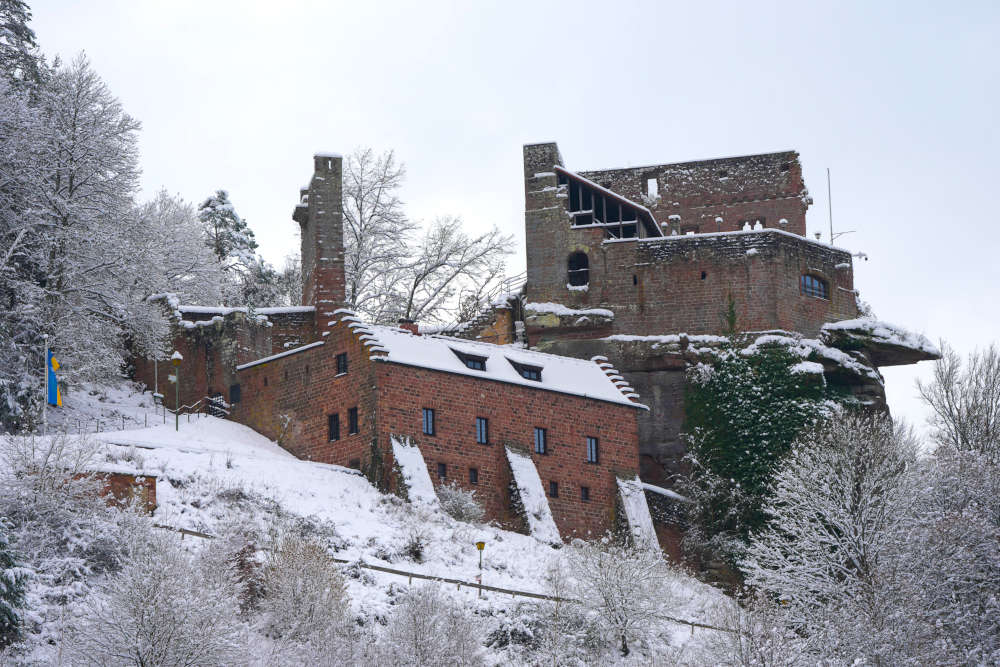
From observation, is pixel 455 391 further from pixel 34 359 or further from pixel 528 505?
pixel 34 359

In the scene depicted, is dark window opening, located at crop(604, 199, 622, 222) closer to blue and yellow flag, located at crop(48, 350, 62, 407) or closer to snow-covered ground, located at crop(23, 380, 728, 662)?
snow-covered ground, located at crop(23, 380, 728, 662)

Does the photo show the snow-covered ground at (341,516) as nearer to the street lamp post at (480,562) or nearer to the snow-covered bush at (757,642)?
the street lamp post at (480,562)

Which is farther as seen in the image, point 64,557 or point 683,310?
point 683,310

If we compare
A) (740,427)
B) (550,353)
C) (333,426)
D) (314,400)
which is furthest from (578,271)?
(333,426)

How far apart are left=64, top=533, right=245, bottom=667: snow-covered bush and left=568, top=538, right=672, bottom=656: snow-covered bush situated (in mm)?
11188

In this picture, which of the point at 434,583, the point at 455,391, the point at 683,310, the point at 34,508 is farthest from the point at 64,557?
the point at 683,310

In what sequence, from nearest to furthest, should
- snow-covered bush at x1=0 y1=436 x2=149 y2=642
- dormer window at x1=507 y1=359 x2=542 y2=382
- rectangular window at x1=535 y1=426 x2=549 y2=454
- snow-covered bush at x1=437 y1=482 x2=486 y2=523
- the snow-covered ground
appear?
snow-covered bush at x1=0 y1=436 x2=149 y2=642 → the snow-covered ground → snow-covered bush at x1=437 y1=482 x2=486 y2=523 → rectangular window at x1=535 y1=426 x2=549 y2=454 → dormer window at x1=507 y1=359 x2=542 y2=382

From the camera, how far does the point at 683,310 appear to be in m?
66.9

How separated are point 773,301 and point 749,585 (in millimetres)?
14030

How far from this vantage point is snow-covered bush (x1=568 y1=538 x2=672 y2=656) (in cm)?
4656

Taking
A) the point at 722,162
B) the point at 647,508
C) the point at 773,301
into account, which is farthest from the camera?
the point at 722,162

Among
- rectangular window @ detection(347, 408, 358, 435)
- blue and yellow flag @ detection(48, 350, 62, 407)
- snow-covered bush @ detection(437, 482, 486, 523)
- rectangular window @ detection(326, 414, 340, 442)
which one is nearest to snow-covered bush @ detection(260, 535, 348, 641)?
snow-covered bush @ detection(437, 482, 486, 523)

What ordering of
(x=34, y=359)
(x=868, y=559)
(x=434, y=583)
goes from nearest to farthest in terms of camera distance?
(x=434, y=583)
(x=868, y=559)
(x=34, y=359)

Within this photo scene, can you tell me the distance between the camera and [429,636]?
137 feet
